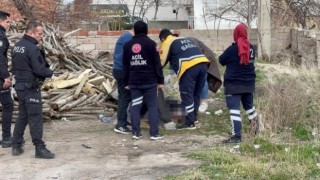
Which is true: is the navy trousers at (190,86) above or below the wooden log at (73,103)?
above

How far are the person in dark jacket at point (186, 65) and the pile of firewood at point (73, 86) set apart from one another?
6.32 feet

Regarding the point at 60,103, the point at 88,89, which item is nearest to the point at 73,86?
the point at 88,89

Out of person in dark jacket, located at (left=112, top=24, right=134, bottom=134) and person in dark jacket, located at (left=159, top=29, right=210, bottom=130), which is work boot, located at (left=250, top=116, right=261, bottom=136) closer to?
person in dark jacket, located at (left=159, top=29, right=210, bottom=130)

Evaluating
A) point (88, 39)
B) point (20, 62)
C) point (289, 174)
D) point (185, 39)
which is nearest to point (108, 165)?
point (20, 62)

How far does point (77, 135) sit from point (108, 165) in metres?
1.96

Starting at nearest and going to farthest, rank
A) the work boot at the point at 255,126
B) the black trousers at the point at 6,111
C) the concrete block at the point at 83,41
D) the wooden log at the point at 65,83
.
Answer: the black trousers at the point at 6,111, the work boot at the point at 255,126, the wooden log at the point at 65,83, the concrete block at the point at 83,41

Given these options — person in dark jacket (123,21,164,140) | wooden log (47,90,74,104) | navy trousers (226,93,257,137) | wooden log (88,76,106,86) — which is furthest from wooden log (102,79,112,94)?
navy trousers (226,93,257,137)

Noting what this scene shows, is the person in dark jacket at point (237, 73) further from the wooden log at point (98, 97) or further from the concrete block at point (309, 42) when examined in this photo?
the concrete block at point (309, 42)

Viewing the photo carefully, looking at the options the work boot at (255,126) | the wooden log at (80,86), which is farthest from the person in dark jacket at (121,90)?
the work boot at (255,126)

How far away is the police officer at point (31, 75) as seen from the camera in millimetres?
6910

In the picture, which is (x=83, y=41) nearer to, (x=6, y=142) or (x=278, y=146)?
(x=6, y=142)

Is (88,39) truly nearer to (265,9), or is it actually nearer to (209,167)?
(265,9)

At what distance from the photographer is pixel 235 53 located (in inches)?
305

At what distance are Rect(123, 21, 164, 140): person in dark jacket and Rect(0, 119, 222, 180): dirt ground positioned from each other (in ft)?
1.12
